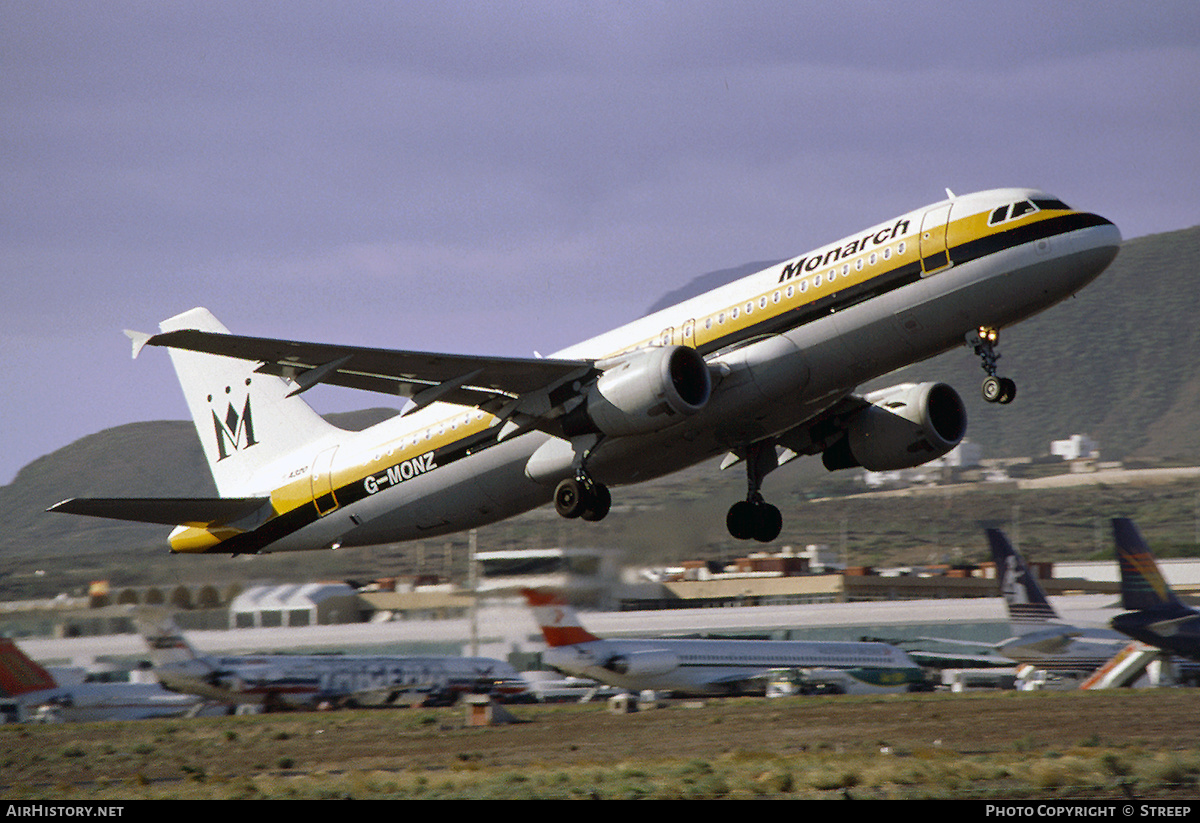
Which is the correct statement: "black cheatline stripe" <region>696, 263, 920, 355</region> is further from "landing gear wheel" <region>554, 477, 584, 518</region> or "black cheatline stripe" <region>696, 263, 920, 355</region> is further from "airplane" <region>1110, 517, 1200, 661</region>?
"airplane" <region>1110, 517, 1200, 661</region>

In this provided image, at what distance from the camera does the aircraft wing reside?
2930 centimetres

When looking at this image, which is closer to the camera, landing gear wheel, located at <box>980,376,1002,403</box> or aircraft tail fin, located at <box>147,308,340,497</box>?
landing gear wheel, located at <box>980,376,1002,403</box>

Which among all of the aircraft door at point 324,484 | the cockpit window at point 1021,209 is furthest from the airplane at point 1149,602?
the aircraft door at point 324,484

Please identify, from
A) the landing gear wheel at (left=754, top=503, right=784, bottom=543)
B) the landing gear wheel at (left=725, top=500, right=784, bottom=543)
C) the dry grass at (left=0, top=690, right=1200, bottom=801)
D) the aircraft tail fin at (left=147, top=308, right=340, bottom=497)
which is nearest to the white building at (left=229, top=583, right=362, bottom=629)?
the aircraft tail fin at (left=147, top=308, right=340, bottom=497)

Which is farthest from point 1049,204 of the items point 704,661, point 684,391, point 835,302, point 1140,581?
point 704,661

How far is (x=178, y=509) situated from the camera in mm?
38156

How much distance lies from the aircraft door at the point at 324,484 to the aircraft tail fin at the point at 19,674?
1981 cm

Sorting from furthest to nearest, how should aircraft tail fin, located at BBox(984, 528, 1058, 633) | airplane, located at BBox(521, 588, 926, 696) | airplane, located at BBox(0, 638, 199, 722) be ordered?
aircraft tail fin, located at BBox(984, 528, 1058, 633)
airplane, located at BBox(521, 588, 926, 696)
airplane, located at BBox(0, 638, 199, 722)

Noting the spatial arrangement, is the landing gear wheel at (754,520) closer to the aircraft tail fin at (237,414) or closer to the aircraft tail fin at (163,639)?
the aircraft tail fin at (237,414)

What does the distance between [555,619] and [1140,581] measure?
79.1 ft

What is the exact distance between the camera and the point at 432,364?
A: 99.8 feet

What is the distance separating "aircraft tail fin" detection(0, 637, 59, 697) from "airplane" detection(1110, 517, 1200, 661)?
146 feet

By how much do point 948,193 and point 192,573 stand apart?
89.9 feet
